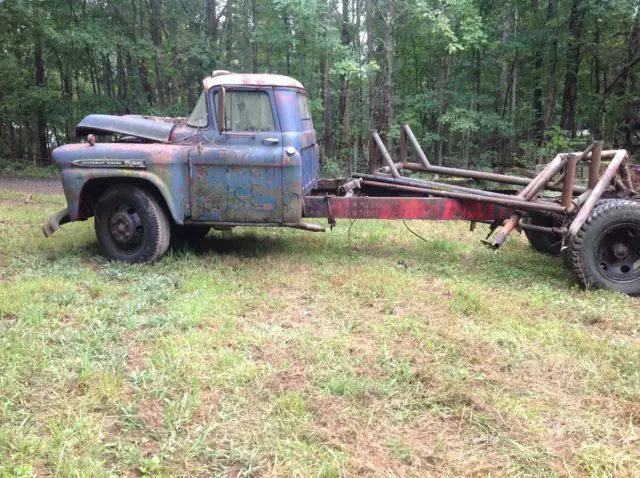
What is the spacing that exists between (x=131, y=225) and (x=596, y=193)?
5.14 meters

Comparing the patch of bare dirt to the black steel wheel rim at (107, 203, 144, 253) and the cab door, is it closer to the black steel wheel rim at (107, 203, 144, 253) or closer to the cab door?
the black steel wheel rim at (107, 203, 144, 253)

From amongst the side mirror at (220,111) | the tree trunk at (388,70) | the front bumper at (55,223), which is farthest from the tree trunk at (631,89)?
the front bumper at (55,223)

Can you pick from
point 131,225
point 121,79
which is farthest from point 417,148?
point 121,79

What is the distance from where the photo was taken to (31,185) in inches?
560

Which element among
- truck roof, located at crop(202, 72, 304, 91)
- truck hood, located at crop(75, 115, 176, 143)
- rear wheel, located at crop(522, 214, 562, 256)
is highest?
truck roof, located at crop(202, 72, 304, 91)

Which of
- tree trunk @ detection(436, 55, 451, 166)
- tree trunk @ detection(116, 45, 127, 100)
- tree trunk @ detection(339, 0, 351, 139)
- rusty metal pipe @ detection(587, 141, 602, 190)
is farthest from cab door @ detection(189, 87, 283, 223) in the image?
tree trunk @ detection(116, 45, 127, 100)

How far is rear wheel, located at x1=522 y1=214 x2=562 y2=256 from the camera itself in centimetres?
607

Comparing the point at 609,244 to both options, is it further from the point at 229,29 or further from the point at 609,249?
the point at 229,29

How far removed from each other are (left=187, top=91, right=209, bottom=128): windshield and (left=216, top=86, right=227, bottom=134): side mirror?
18 centimetres

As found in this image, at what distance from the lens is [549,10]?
16.3m

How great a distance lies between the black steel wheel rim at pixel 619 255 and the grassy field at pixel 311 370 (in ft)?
1.05

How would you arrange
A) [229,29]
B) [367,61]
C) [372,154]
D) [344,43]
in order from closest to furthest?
[372,154]
[344,43]
[367,61]
[229,29]

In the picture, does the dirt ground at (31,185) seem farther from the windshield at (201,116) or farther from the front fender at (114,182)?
the windshield at (201,116)

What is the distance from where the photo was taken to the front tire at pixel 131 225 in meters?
5.98
